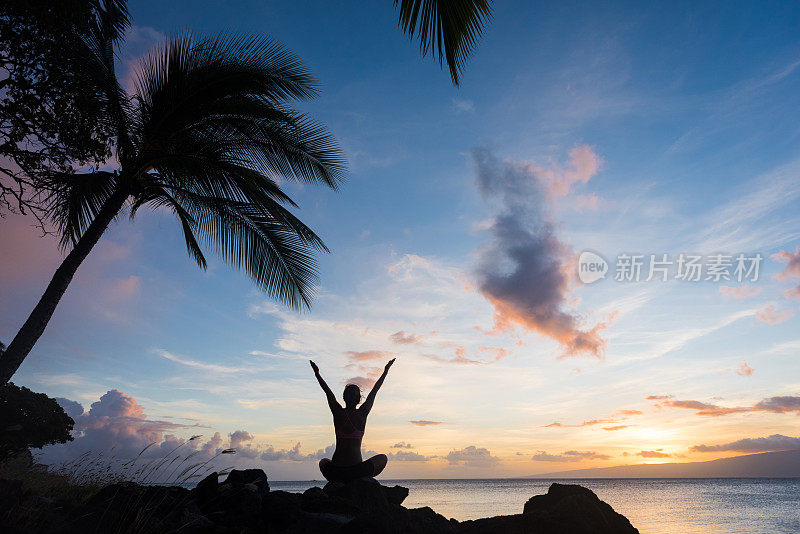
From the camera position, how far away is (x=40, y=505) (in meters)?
5.21

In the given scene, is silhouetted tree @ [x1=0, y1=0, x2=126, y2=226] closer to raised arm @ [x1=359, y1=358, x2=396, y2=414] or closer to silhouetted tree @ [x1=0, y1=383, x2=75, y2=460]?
raised arm @ [x1=359, y1=358, x2=396, y2=414]

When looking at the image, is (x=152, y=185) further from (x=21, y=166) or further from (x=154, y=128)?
(x=21, y=166)

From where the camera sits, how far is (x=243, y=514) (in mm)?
5816

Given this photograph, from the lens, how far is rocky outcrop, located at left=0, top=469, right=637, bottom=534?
15.4 ft

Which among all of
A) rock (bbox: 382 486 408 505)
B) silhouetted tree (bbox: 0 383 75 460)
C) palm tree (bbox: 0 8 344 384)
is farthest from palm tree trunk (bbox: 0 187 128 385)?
silhouetted tree (bbox: 0 383 75 460)

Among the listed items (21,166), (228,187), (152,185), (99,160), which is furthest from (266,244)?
(21,166)

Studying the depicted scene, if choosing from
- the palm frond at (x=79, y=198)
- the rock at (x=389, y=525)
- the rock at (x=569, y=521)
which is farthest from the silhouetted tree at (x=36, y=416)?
the rock at (x=569, y=521)

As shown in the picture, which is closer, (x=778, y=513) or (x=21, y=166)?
(x=21, y=166)

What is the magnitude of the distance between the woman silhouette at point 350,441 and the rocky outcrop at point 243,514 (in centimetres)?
113

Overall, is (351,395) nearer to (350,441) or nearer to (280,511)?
(350,441)

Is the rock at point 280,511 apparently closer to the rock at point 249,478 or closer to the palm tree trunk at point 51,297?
the rock at point 249,478

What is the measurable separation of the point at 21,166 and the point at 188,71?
10.4ft

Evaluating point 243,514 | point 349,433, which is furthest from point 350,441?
point 243,514

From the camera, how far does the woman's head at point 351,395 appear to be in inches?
339
